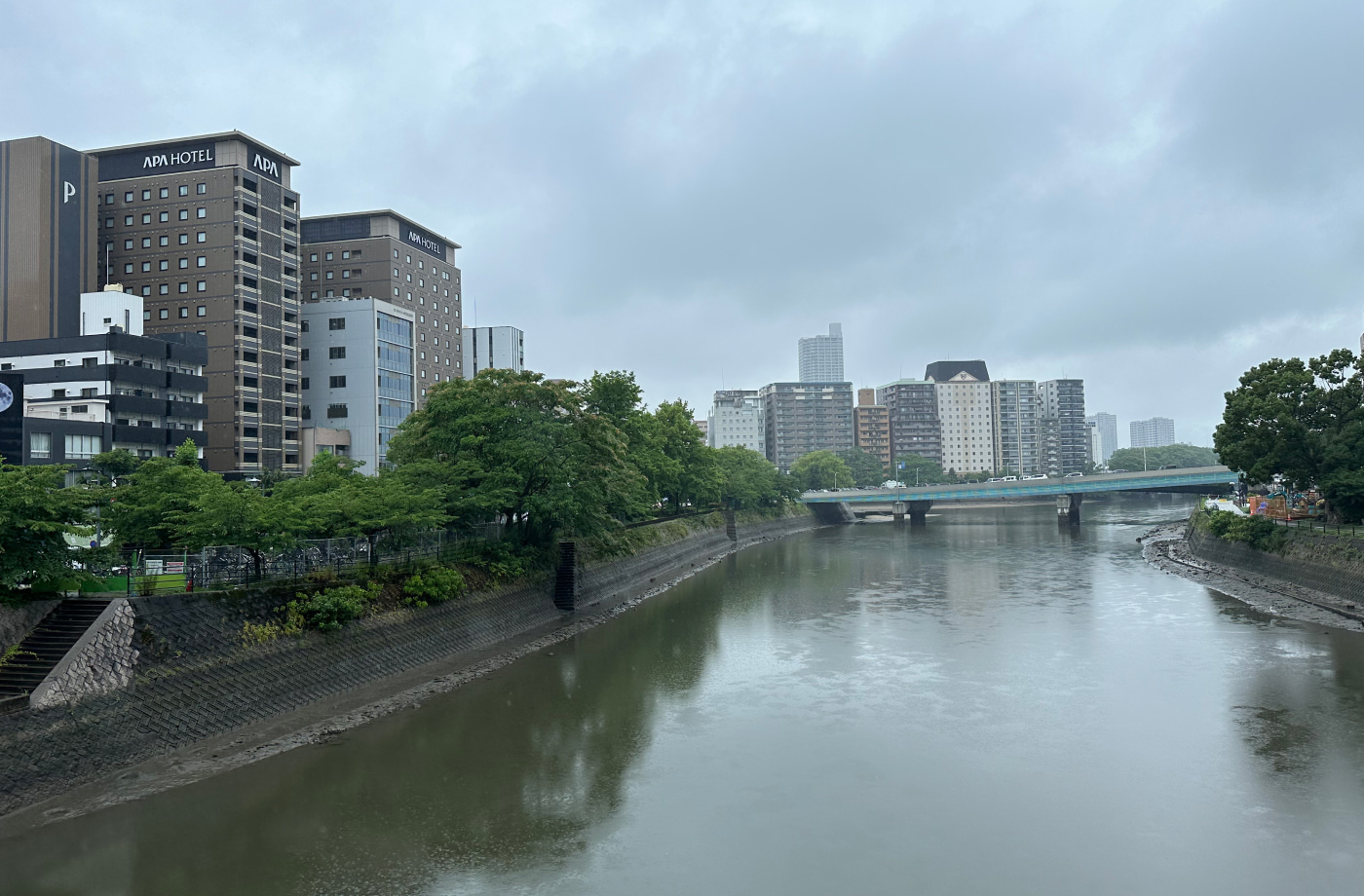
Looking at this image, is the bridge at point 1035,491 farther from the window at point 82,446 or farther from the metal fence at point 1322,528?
the window at point 82,446

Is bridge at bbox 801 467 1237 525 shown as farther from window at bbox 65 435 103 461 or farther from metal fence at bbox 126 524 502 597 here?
metal fence at bbox 126 524 502 597

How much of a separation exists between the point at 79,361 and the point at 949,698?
6742 cm

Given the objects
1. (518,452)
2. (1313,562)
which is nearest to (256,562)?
(518,452)

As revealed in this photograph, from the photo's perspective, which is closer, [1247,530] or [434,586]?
[434,586]

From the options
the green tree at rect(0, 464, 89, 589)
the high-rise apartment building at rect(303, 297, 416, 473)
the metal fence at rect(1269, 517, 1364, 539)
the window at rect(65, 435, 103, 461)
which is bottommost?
the metal fence at rect(1269, 517, 1364, 539)

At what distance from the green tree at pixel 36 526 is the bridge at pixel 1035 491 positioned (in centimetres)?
11118

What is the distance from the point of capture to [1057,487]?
119312 millimetres

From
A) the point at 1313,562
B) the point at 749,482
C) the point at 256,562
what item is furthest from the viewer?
the point at 749,482

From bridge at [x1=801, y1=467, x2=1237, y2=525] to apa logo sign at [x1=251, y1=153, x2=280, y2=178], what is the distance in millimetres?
84780

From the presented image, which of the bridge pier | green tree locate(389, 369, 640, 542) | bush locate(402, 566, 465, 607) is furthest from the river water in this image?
the bridge pier

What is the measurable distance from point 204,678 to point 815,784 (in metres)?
17.8

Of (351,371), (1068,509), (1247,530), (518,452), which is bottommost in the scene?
(1068,509)

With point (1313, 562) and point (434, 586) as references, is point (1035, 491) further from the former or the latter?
point (434, 586)

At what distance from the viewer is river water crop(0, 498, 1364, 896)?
17.5 metres
